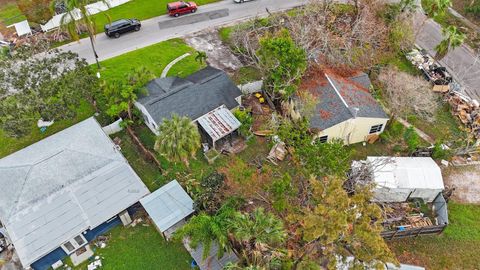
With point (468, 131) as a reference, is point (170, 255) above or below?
below

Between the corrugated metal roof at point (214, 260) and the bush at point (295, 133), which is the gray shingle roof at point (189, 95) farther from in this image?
the corrugated metal roof at point (214, 260)

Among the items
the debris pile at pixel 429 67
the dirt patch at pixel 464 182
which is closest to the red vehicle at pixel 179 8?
the debris pile at pixel 429 67

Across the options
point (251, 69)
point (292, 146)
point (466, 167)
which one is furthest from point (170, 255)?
point (466, 167)

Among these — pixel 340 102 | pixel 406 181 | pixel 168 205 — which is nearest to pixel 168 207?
pixel 168 205

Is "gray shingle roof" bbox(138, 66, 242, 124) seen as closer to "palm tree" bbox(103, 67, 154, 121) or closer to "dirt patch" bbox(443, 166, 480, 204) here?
"palm tree" bbox(103, 67, 154, 121)

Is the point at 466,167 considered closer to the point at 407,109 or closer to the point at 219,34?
the point at 407,109

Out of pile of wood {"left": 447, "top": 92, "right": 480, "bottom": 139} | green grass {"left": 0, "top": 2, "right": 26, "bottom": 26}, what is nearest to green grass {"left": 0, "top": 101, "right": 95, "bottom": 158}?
green grass {"left": 0, "top": 2, "right": 26, "bottom": 26}

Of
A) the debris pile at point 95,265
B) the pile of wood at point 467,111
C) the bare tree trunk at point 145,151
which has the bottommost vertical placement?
the debris pile at point 95,265
